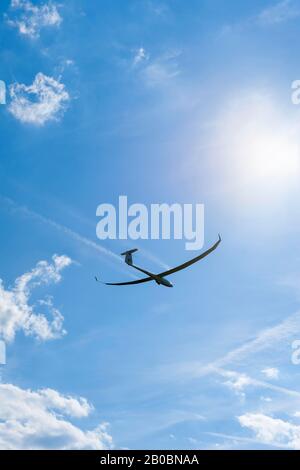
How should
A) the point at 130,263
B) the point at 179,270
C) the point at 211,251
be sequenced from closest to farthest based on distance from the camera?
1. the point at 211,251
2. the point at 179,270
3. the point at 130,263

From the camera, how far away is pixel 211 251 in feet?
292

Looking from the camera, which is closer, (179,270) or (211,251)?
(211,251)
